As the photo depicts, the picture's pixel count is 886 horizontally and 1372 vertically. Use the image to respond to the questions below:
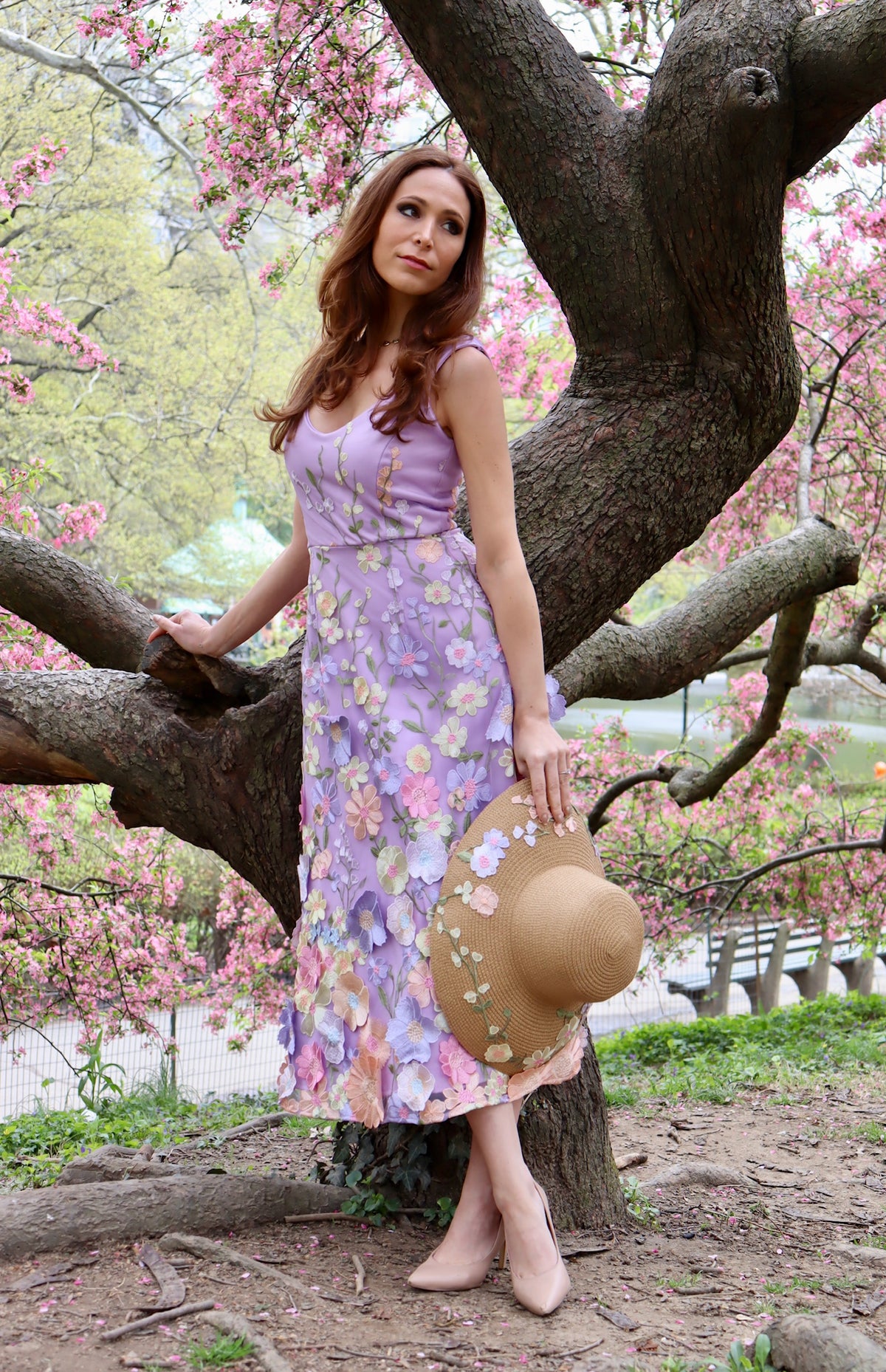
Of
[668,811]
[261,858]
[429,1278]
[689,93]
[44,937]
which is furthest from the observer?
[668,811]

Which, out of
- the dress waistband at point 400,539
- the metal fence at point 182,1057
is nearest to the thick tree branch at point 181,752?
the dress waistband at point 400,539

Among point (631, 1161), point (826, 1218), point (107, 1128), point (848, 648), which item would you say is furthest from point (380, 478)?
point (848, 648)

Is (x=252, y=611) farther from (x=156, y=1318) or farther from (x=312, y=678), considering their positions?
(x=156, y=1318)

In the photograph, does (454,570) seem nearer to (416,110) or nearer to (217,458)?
(416,110)

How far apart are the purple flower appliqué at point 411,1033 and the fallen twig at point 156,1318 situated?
0.44 meters

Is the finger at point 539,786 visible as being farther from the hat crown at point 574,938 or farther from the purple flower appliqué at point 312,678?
the purple flower appliqué at point 312,678

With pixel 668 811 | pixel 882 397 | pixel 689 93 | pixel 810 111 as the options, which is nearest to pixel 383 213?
pixel 689 93

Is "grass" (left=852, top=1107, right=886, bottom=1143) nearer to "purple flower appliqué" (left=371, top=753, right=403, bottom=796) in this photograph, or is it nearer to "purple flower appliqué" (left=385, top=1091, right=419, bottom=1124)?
"purple flower appliqué" (left=385, top=1091, right=419, bottom=1124)

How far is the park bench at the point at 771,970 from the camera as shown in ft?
27.5

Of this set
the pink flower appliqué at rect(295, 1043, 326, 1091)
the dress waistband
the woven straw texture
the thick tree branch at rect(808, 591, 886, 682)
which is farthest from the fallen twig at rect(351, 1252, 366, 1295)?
the thick tree branch at rect(808, 591, 886, 682)

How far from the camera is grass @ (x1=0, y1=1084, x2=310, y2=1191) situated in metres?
3.37

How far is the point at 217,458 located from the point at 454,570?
49.3 feet

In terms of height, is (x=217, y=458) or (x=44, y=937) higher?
(x=217, y=458)

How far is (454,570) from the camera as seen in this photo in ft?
6.47
